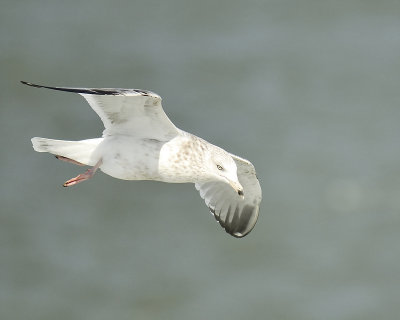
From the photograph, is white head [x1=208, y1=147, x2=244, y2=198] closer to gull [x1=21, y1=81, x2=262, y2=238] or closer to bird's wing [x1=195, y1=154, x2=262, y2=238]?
gull [x1=21, y1=81, x2=262, y2=238]

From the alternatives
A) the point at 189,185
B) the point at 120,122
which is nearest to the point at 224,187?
the point at 120,122

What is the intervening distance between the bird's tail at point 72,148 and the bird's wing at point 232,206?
4.74ft

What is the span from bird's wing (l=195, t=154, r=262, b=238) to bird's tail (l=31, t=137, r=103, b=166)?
A: 145cm

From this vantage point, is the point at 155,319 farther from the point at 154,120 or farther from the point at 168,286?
the point at 154,120

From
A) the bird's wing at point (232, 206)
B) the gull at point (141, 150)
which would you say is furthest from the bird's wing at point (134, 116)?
the bird's wing at point (232, 206)

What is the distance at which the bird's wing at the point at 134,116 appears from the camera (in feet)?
20.8

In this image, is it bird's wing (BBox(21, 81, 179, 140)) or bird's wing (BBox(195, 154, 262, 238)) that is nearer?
bird's wing (BBox(21, 81, 179, 140))

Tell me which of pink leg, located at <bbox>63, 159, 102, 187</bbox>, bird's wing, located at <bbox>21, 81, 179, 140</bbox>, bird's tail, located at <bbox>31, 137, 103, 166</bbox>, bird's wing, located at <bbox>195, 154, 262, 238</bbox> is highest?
bird's wing, located at <bbox>195, 154, 262, 238</bbox>

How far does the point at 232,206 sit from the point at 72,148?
1.70m

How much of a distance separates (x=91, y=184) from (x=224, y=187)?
7.96 metres

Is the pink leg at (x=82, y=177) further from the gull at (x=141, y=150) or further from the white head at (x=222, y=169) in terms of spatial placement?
the white head at (x=222, y=169)

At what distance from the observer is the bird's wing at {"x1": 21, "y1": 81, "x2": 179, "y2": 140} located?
6332mm

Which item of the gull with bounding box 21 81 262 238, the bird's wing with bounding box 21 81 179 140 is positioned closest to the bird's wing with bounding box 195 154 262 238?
the gull with bounding box 21 81 262 238

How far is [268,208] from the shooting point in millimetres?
14398
